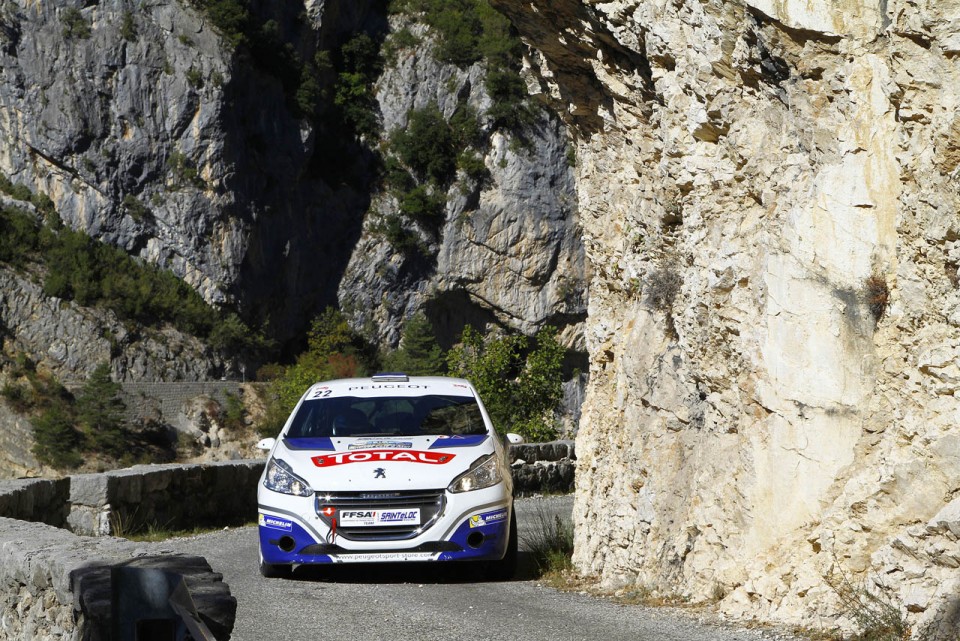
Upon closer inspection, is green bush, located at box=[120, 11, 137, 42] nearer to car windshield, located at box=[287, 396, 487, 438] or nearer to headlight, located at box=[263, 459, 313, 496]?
car windshield, located at box=[287, 396, 487, 438]

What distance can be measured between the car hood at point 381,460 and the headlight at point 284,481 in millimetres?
43

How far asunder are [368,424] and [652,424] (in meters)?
2.29

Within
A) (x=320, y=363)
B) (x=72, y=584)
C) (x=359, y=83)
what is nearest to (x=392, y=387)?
(x=72, y=584)

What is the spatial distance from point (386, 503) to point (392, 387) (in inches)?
69.8

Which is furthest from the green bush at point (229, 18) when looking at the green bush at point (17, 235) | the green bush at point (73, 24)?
the green bush at point (17, 235)

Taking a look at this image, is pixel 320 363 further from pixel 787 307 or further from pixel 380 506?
pixel 787 307

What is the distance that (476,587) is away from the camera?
27.7ft

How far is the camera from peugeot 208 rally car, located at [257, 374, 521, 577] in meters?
8.29

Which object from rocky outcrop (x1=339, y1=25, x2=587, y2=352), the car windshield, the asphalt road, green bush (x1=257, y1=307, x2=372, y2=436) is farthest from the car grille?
rocky outcrop (x1=339, y1=25, x2=587, y2=352)

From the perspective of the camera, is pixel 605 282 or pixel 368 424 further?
pixel 605 282

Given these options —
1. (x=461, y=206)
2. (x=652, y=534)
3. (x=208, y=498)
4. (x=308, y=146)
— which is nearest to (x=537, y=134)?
(x=461, y=206)

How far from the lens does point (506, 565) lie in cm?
895

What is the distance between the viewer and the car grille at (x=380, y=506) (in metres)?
8.30

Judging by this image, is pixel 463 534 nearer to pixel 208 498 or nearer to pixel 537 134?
pixel 208 498
